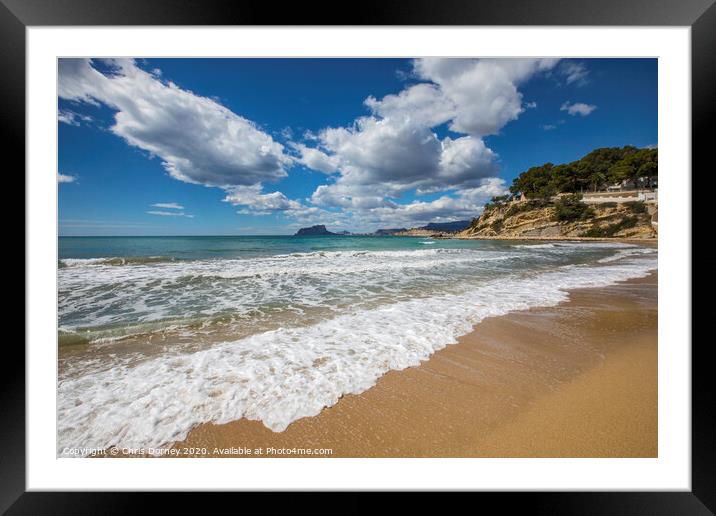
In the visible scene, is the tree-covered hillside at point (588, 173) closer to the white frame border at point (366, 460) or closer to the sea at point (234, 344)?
the sea at point (234, 344)

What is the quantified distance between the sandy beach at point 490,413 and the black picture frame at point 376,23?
0.22 metres

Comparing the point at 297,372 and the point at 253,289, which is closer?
the point at 297,372

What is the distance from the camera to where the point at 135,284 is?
17.4ft

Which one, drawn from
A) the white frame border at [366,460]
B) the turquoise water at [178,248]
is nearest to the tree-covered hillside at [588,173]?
the turquoise water at [178,248]

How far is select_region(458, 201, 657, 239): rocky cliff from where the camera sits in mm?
19562

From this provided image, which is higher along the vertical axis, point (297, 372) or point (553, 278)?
point (553, 278)

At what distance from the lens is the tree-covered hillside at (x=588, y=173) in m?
20.8

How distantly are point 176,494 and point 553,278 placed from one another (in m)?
7.64

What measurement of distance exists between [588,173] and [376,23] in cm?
3805

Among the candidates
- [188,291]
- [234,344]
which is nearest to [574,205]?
[234,344]

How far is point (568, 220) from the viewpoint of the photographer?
25.3 m

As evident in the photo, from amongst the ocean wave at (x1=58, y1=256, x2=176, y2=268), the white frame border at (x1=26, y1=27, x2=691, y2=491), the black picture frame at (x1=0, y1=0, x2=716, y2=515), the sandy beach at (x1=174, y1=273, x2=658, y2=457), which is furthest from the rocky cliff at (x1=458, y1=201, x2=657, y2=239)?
the ocean wave at (x1=58, y1=256, x2=176, y2=268)
